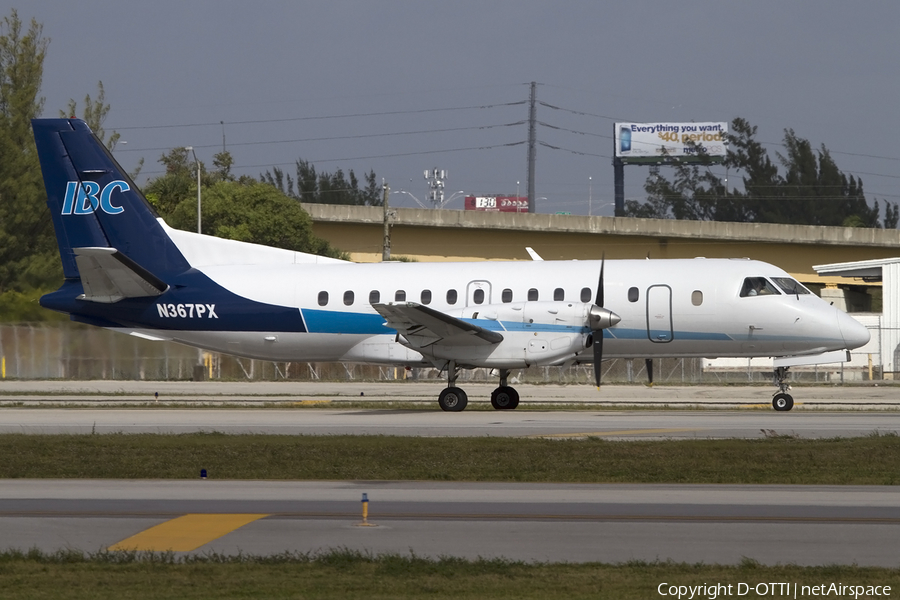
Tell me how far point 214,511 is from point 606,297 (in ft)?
49.0

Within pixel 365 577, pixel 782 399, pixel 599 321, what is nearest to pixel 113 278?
pixel 599 321

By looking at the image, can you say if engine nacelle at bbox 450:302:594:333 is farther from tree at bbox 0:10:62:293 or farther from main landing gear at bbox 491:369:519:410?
tree at bbox 0:10:62:293

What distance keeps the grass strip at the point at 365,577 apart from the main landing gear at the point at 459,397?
15104 millimetres

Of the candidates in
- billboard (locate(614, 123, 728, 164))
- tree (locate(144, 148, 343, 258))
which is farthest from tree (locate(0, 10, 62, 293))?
billboard (locate(614, 123, 728, 164))

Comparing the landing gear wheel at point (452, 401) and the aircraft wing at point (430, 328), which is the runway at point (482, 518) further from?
the landing gear wheel at point (452, 401)

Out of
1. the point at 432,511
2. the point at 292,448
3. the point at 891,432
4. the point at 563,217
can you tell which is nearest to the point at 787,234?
the point at 563,217

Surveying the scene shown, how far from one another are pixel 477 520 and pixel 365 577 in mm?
2484

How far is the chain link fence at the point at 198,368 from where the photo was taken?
38938 millimetres

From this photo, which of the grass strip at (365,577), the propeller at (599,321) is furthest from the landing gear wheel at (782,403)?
the grass strip at (365,577)

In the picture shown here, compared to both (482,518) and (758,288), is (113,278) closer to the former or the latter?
(758,288)

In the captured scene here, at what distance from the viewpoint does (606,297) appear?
24.7m

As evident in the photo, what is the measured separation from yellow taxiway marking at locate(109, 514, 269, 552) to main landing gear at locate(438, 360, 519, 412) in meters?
13.3

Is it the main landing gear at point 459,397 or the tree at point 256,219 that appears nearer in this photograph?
the main landing gear at point 459,397

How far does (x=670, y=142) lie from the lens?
9775 centimetres
